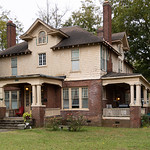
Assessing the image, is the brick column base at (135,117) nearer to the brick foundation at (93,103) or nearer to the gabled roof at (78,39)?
the brick foundation at (93,103)

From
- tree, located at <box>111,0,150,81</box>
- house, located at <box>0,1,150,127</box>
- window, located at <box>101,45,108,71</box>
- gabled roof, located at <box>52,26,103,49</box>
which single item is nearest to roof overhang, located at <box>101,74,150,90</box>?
house, located at <box>0,1,150,127</box>

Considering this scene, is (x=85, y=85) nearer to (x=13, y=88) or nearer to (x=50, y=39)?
(x=50, y=39)

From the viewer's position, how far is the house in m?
18.4

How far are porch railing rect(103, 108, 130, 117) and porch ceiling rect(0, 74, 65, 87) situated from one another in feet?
14.9

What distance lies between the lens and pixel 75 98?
20344mm

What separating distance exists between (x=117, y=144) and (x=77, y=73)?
1005 centimetres

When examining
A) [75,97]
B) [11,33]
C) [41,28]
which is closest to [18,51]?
[41,28]

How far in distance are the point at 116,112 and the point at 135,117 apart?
1535 millimetres

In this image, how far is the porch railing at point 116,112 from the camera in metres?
18.5

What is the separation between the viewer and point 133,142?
1149cm

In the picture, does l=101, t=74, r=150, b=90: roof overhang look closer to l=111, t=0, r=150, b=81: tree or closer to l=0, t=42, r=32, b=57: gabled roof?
l=0, t=42, r=32, b=57: gabled roof

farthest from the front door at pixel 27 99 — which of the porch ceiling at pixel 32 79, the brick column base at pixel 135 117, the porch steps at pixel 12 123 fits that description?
the brick column base at pixel 135 117

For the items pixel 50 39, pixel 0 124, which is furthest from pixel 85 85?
pixel 0 124

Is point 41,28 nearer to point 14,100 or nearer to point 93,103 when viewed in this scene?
point 14,100
